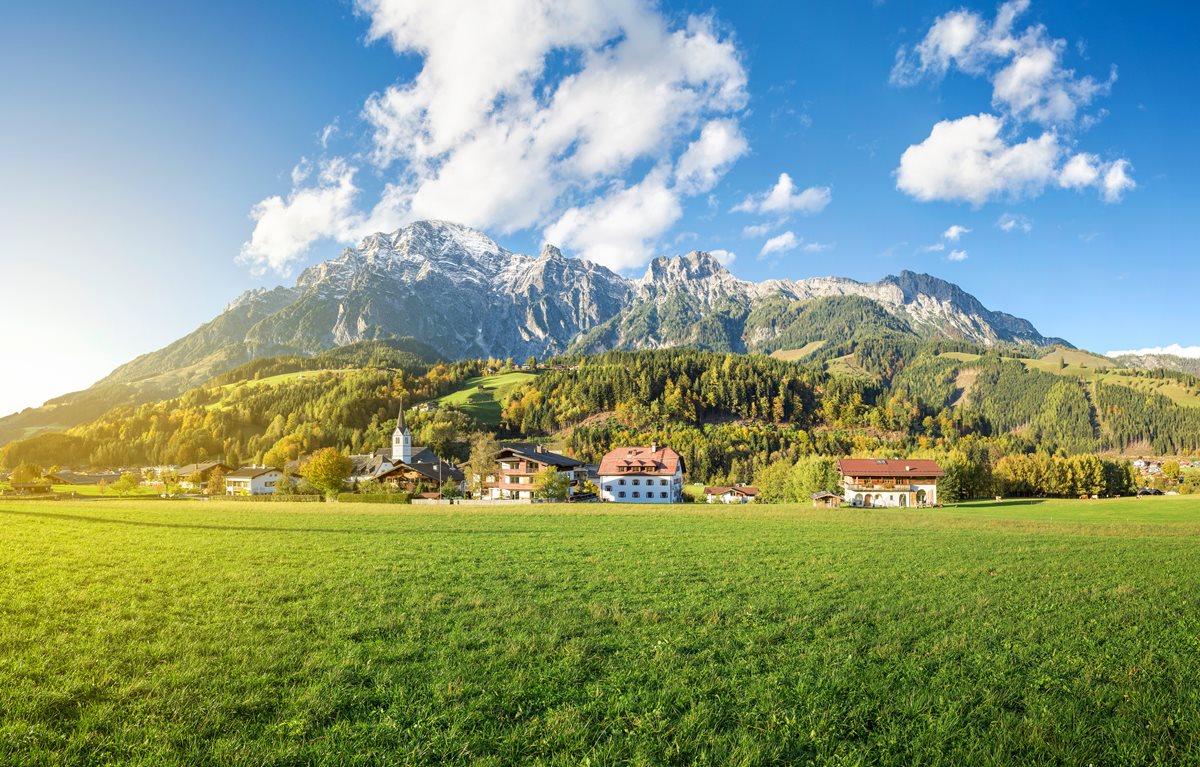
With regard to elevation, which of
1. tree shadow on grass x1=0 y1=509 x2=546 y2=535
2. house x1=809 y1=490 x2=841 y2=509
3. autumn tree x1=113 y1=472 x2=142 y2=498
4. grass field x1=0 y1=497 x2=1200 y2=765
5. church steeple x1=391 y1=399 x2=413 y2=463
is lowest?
house x1=809 y1=490 x2=841 y2=509

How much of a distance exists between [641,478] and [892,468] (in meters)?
46.6

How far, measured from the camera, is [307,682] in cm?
987

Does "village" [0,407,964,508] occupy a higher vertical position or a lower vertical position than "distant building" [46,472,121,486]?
higher

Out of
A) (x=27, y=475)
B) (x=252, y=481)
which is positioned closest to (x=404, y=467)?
(x=252, y=481)

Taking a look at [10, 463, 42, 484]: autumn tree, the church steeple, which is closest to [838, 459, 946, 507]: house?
the church steeple

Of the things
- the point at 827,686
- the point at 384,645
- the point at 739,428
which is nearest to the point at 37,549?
the point at 384,645

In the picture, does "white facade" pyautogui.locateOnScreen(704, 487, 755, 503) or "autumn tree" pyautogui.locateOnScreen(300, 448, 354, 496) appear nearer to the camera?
"autumn tree" pyautogui.locateOnScreen(300, 448, 354, 496)

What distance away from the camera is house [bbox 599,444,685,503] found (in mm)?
107688

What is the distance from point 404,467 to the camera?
4124 inches

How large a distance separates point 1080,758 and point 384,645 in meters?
12.2

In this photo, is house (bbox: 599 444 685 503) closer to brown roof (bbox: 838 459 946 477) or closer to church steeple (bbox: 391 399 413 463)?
brown roof (bbox: 838 459 946 477)

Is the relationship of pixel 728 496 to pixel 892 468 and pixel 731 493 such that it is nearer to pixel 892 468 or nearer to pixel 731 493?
pixel 731 493

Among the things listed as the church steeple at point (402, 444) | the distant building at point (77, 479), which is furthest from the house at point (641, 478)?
the distant building at point (77, 479)

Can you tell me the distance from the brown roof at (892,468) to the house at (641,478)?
32.7m
